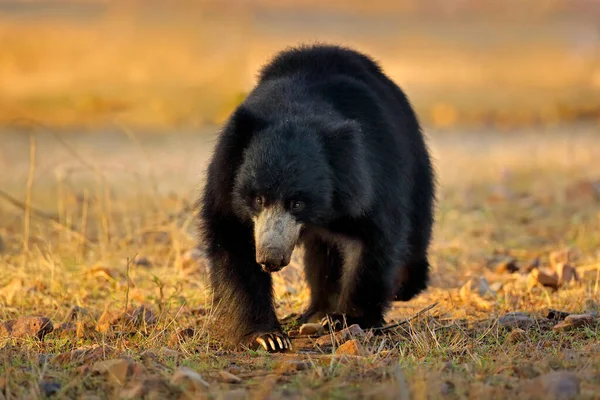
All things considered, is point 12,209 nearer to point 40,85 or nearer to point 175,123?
point 175,123

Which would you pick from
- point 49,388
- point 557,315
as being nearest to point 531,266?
point 557,315

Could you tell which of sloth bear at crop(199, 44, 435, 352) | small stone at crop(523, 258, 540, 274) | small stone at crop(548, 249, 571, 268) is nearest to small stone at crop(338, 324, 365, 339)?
sloth bear at crop(199, 44, 435, 352)

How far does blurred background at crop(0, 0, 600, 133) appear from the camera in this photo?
17.2 m

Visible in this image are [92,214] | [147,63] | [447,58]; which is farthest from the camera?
[447,58]

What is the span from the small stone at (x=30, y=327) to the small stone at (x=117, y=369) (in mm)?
984

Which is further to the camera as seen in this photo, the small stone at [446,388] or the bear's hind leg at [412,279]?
the bear's hind leg at [412,279]

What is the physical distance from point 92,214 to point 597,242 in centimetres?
402

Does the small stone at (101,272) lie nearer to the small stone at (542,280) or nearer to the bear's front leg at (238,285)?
the bear's front leg at (238,285)

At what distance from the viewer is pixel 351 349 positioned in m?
4.17

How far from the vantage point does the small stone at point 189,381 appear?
3551 mm

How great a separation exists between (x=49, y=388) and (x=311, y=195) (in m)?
1.41

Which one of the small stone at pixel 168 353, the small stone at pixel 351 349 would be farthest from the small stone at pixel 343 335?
the small stone at pixel 168 353

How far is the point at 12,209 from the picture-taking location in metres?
8.96

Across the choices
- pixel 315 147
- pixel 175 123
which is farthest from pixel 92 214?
pixel 175 123
